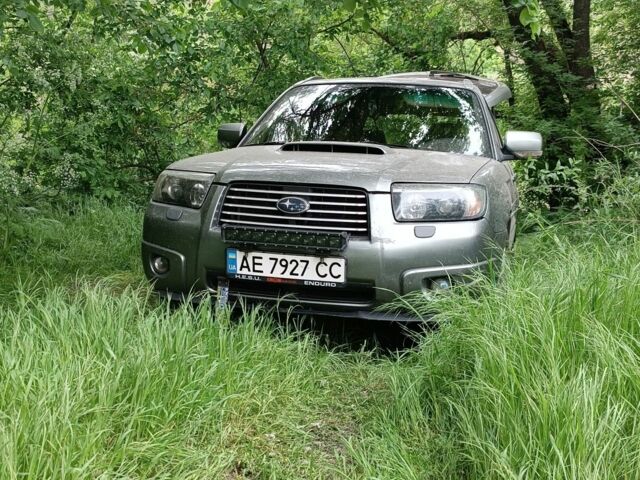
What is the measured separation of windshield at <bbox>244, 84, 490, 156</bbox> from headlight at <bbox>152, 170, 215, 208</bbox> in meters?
0.89

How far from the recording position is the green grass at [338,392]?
173 cm

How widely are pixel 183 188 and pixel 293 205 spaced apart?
679 millimetres

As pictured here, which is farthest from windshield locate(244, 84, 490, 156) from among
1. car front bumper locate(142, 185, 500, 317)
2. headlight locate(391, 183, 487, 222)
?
car front bumper locate(142, 185, 500, 317)

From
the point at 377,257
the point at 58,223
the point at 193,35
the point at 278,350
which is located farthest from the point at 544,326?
the point at 193,35

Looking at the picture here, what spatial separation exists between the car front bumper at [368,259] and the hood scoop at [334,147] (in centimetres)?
64

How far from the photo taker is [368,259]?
2.82m

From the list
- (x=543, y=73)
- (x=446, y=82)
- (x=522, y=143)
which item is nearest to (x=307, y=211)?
(x=522, y=143)

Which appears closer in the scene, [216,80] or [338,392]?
[338,392]

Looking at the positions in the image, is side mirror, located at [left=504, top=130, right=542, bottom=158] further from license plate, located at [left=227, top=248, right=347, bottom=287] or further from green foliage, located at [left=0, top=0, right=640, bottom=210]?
green foliage, located at [left=0, top=0, right=640, bottom=210]

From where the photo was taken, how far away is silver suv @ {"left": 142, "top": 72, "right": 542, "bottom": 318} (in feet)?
9.34

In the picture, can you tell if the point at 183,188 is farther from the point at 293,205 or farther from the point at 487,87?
the point at 487,87

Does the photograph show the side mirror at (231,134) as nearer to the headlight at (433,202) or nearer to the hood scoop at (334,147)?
the hood scoop at (334,147)

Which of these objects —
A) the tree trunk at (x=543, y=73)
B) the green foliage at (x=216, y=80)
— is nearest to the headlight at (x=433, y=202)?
the green foliage at (x=216, y=80)

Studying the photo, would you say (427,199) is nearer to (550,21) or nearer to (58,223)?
(58,223)
